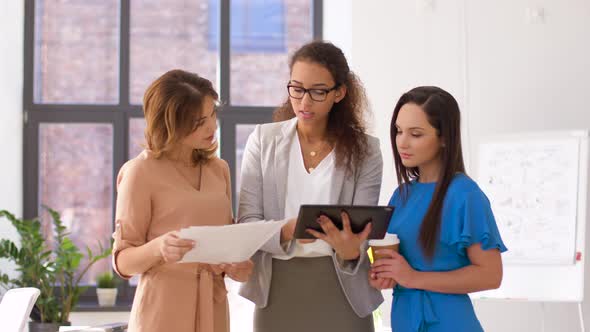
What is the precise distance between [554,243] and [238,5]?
3.47 m

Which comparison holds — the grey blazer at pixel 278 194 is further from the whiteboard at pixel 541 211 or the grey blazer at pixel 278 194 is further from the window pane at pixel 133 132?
the window pane at pixel 133 132

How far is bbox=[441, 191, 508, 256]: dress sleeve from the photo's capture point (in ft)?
7.53

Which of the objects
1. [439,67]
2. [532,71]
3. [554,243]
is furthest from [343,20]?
[554,243]

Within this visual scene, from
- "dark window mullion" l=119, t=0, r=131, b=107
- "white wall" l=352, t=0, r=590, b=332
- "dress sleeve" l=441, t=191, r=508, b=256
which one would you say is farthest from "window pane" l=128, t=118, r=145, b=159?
"dress sleeve" l=441, t=191, r=508, b=256

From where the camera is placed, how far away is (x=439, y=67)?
6.45m

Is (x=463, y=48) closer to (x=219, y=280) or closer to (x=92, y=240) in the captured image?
(x=92, y=240)

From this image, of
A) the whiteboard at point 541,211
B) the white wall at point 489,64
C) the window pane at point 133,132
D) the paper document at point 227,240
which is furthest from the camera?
the window pane at point 133,132

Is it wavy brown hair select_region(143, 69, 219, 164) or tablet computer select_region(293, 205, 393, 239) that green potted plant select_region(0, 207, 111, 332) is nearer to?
wavy brown hair select_region(143, 69, 219, 164)

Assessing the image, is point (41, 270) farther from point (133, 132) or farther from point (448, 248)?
point (448, 248)

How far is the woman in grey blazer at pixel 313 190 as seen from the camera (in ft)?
8.12

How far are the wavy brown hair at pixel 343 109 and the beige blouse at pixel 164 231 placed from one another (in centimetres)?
43

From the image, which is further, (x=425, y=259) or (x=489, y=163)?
(x=489, y=163)

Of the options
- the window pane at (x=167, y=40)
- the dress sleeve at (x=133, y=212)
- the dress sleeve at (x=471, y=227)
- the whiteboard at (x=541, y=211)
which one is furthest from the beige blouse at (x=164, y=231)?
the window pane at (x=167, y=40)

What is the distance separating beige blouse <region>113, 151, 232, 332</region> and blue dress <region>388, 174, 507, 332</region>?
0.54 metres
